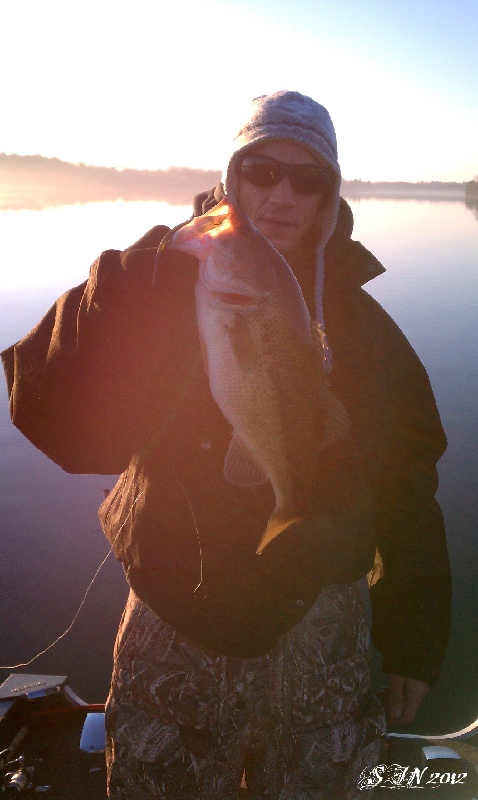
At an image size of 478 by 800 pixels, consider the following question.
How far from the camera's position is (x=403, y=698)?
9.25 ft

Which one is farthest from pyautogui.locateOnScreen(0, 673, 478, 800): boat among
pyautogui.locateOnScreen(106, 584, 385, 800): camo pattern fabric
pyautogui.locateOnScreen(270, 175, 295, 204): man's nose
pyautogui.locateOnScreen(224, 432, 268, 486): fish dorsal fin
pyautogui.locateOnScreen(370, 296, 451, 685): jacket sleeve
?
pyautogui.locateOnScreen(270, 175, 295, 204): man's nose

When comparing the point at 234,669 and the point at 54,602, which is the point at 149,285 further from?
the point at 54,602

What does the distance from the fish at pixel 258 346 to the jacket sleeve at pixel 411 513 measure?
2.59 ft

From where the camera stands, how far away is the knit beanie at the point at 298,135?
2.66 m

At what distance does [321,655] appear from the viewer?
2.60 m

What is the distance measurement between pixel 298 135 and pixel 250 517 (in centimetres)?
183

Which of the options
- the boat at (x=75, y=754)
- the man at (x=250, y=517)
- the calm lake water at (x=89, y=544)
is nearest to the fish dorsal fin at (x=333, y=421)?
the man at (x=250, y=517)

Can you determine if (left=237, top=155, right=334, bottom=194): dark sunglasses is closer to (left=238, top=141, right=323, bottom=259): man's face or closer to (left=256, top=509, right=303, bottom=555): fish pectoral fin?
(left=238, top=141, right=323, bottom=259): man's face

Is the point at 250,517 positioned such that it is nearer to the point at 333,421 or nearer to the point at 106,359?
the point at 333,421

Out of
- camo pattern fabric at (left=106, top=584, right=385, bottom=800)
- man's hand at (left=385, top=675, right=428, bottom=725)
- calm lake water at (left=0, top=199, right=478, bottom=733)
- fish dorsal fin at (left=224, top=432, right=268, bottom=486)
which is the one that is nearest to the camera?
fish dorsal fin at (left=224, top=432, right=268, bottom=486)

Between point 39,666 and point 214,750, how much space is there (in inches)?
144

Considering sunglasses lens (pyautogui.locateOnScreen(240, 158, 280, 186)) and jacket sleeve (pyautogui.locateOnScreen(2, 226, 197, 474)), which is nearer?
jacket sleeve (pyautogui.locateOnScreen(2, 226, 197, 474))

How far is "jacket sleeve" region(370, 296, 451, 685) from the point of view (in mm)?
2699

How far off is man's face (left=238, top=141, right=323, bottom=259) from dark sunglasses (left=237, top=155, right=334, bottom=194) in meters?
0.02
